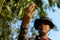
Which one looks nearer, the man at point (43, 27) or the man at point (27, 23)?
the man at point (27, 23)

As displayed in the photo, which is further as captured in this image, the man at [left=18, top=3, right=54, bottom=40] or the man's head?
the man's head

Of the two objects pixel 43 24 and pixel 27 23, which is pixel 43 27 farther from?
pixel 27 23

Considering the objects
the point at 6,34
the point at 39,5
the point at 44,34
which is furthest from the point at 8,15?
the point at 6,34

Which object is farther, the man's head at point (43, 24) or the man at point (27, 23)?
the man's head at point (43, 24)

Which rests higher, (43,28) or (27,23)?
(43,28)

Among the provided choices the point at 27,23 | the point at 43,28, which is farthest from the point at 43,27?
the point at 27,23

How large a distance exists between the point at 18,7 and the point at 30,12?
2.30ft

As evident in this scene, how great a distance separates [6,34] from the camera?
13.6ft

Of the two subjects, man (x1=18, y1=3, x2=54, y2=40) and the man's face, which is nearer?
man (x1=18, y1=3, x2=54, y2=40)

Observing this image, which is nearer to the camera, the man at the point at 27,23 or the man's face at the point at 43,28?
the man at the point at 27,23

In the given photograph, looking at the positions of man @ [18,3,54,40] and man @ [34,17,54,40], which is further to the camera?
man @ [34,17,54,40]

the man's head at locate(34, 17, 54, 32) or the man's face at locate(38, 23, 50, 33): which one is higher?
the man's head at locate(34, 17, 54, 32)

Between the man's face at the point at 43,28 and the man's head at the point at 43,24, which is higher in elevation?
the man's head at the point at 43,24

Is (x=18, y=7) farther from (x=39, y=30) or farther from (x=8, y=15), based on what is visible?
(x=39, y=30)
